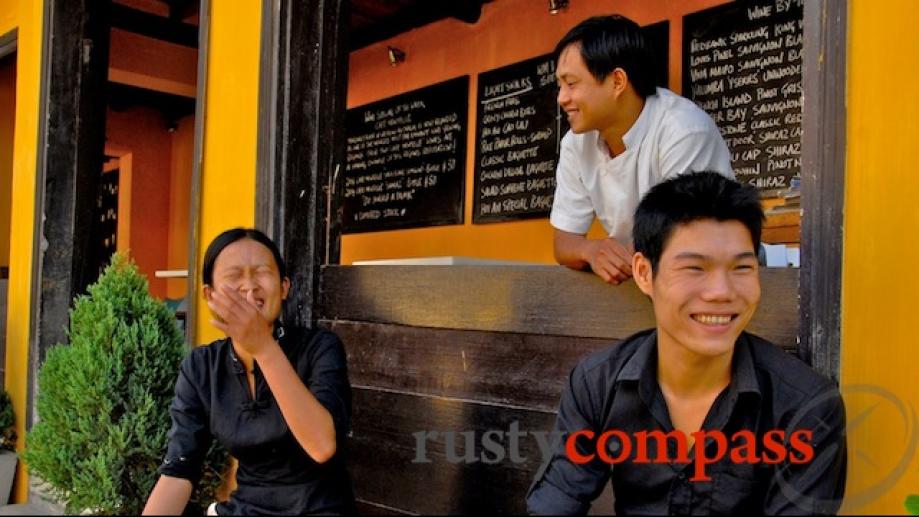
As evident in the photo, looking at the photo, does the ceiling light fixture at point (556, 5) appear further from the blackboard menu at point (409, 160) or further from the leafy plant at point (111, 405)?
the leafy plant at point (111, 405)

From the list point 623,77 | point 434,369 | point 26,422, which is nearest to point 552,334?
point 434,369

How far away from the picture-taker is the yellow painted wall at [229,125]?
3500mm

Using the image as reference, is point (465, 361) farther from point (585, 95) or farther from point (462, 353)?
point (585, 95)

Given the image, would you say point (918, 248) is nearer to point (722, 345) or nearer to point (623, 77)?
point (722, 345)

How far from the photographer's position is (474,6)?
569 centimetres

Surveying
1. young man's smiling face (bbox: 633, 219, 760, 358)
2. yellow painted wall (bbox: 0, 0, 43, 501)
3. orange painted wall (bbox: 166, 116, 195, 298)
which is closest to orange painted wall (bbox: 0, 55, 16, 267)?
yellow painted wall (bbox: 0, 0, 43, 501)

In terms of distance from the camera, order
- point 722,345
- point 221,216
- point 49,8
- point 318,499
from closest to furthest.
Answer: point 722,345, point 318,499, point 221,216, point 49,8

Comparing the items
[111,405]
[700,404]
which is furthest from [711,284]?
[111,405]

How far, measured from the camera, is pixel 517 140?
5336mm

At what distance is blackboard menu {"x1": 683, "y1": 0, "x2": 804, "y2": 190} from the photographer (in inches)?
157

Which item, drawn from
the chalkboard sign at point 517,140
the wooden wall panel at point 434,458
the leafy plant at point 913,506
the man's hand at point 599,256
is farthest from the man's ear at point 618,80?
the chalkboard sign at point 517,140

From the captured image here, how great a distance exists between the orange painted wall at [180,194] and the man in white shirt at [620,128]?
25.2ft

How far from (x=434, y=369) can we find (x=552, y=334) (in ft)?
1.80

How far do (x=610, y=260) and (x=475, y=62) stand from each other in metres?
3.71
